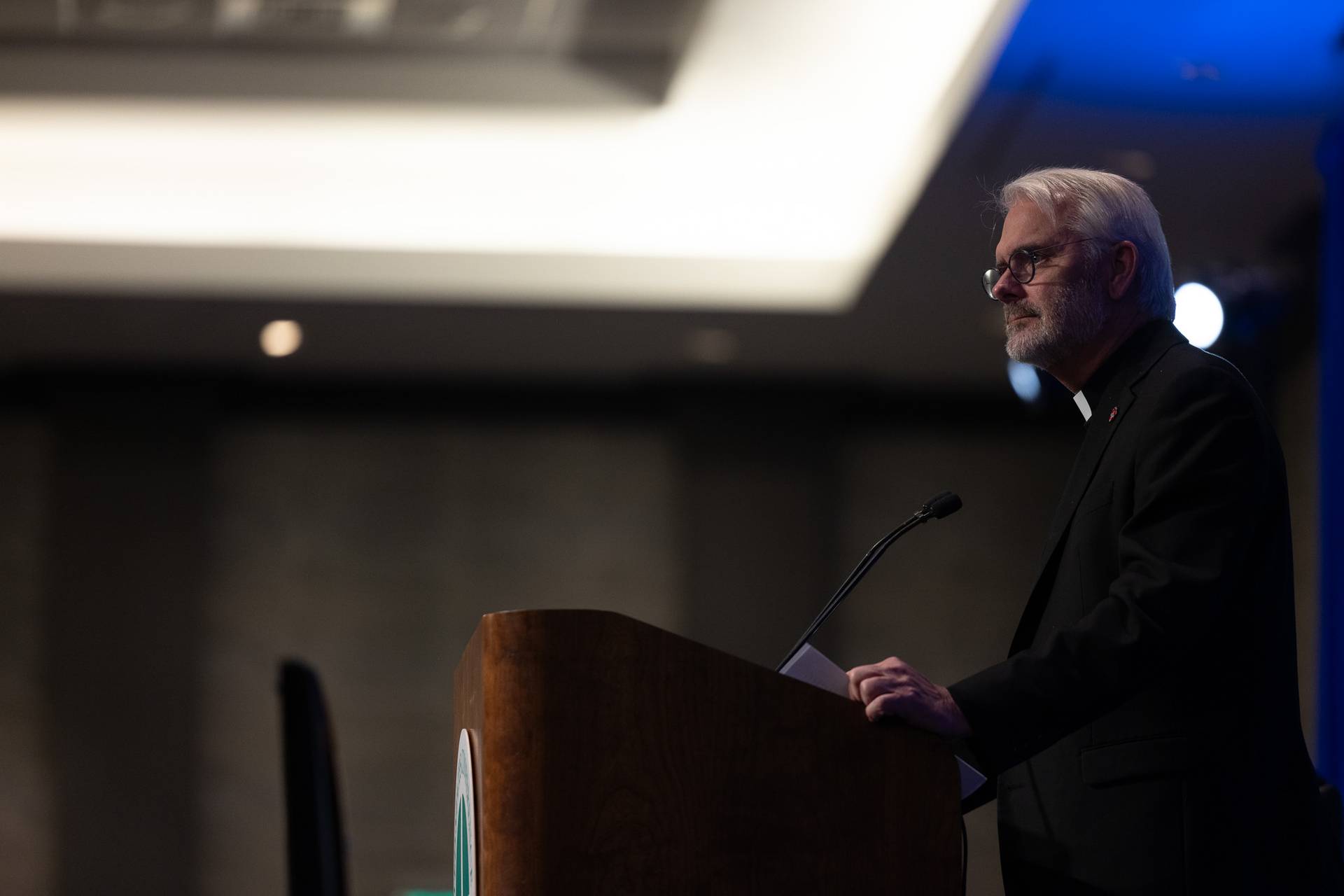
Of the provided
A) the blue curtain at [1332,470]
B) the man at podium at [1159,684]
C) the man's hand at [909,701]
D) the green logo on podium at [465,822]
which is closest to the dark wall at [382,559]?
the blue curtain at [1332,470]

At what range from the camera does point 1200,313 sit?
5562 mm

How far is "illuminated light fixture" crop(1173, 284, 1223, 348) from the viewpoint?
5.56m

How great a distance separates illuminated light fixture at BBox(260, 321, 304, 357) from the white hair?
567cm

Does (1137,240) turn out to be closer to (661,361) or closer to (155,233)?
(155,233)

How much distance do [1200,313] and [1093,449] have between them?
4023 mm

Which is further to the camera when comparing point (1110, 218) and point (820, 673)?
point (1110, 218)

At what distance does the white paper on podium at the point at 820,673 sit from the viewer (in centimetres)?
166

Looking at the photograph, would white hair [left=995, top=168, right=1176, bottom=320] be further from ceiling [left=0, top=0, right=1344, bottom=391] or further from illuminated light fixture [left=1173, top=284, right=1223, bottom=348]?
illuminated light fixture [left=1173, top=284, right=1223, bottom=348]

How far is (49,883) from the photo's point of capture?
7.55m

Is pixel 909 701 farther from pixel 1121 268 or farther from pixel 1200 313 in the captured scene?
pixel 1200 313

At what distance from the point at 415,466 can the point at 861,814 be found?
6.87m

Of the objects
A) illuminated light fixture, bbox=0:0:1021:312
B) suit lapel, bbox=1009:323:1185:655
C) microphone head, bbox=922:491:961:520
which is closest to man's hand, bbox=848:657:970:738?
suit lapel, bbox=1009:323:1185:655

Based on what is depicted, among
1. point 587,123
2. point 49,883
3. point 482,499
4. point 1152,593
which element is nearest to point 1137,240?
point 1152,593

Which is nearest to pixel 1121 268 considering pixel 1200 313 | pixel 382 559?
pixel 1200 313
